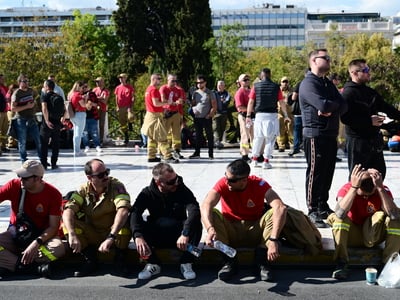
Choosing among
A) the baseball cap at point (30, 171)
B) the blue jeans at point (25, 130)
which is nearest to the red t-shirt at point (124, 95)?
the blue jeans at point (25, 130)

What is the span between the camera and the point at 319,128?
21.4 ft

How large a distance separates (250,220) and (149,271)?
3.57ft

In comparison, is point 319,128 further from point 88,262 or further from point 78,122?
point 78,122

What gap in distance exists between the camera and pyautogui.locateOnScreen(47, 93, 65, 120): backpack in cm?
1113

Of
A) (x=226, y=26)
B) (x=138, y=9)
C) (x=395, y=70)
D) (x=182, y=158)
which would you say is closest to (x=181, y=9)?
(x=138, y=9)

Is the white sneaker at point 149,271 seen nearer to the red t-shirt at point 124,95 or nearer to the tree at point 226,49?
the red t-shirt at point 124,95

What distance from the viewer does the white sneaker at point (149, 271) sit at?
17.8ft

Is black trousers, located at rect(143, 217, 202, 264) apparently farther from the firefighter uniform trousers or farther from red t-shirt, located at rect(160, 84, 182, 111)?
red t-shirt, located at rect(160, 84, 182, 111)

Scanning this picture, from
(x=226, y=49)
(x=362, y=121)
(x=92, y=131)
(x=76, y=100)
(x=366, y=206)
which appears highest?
(x=226, y=49)

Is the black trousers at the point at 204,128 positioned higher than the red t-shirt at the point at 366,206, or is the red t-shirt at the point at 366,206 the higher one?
the black trousers at the point at 204,128

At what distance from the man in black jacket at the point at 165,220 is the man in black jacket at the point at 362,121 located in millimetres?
2012

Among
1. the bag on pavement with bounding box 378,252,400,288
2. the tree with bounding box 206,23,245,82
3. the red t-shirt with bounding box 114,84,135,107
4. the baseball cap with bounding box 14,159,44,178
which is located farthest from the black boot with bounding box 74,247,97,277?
the tree with bounding box 206,23,245,82

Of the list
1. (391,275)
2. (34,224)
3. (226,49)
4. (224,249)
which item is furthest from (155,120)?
(226,49)

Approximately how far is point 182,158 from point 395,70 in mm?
25661
